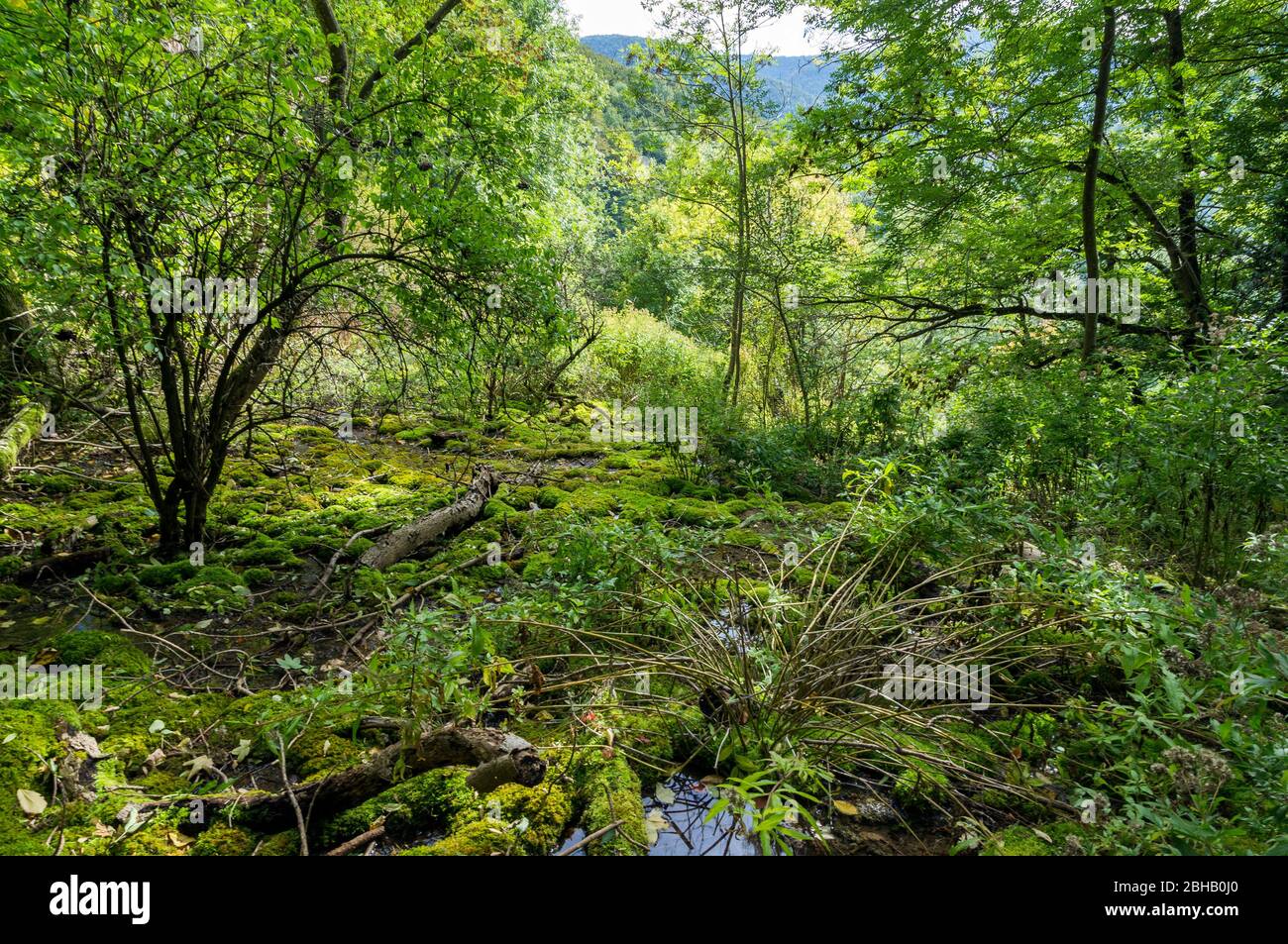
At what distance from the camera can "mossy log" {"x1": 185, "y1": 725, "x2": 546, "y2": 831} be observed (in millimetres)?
1970

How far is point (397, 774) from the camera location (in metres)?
2.10

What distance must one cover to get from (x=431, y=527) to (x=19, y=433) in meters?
3.33

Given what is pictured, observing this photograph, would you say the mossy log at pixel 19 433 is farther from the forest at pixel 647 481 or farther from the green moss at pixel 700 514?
the green moss at pixel 700 514

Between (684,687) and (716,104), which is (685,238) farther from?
(684,687)

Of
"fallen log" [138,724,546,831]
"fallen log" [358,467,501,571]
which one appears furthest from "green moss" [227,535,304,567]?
"fallen log" [138,724,546,831]

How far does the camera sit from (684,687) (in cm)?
274

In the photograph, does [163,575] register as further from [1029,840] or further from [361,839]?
[1029,840]

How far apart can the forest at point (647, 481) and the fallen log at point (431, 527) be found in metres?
0.04

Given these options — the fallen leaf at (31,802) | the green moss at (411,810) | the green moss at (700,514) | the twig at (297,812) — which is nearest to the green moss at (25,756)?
the fallen leaf at (31,802)

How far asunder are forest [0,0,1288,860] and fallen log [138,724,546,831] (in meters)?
0.02

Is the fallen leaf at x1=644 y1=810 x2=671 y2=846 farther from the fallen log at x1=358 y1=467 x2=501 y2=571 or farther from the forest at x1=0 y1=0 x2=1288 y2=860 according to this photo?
the fallen log at x1=358 y1=467 x2=501 y2=571

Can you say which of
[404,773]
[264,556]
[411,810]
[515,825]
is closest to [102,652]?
[264,556]

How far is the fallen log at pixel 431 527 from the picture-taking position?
439cm
